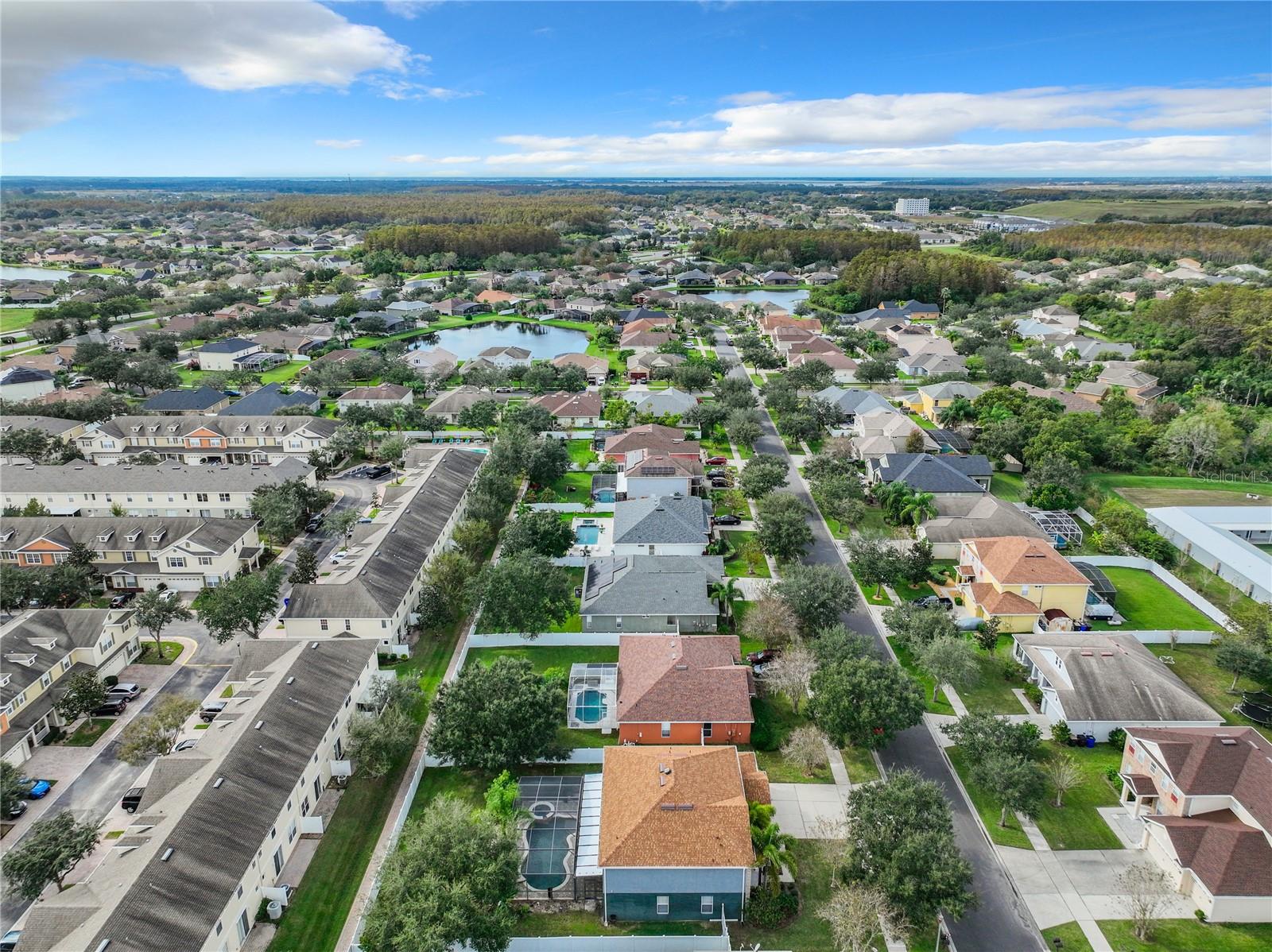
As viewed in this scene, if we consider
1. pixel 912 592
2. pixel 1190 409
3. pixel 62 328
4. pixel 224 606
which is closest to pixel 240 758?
pixel 224 606

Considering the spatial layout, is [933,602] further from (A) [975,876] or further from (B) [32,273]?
(B) [32,273]

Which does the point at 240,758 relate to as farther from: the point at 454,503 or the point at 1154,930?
the point at 1154,930

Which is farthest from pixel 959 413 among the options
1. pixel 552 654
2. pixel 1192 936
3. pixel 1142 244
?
pixel 1142 244


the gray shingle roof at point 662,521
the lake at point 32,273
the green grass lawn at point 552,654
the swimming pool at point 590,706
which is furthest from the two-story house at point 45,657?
the lake at point 32,273

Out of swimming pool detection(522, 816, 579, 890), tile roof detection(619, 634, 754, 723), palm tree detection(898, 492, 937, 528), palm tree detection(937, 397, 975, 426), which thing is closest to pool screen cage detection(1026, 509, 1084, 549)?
palm tree detection(898, 492, 937, 528)

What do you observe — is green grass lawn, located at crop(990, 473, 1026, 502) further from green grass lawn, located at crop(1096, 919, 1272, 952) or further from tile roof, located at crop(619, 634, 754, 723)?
green grass lawn, located at crop(1096, 919, 1272, 952)

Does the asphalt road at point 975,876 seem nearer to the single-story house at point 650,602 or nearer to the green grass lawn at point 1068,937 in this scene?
the green grass lawn at point 1068,937
